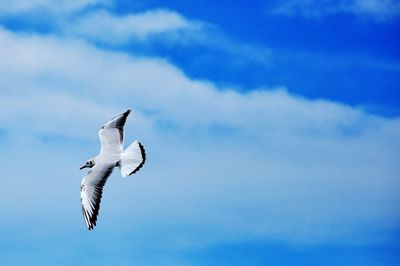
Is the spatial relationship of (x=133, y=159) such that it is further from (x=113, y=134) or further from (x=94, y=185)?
(x=94, y=185)

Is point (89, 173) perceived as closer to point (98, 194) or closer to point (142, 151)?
point (98, 194)

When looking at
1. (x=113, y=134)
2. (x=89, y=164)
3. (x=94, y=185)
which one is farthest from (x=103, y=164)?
(x=89, y=164)

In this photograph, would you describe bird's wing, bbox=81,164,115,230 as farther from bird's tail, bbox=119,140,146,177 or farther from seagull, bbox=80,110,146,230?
bird's tail, bbox=119,140,146,177

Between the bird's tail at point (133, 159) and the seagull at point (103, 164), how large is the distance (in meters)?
0.04

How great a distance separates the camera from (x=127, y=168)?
57.0 feet

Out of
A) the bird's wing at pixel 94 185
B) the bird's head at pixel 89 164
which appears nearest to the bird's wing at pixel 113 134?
the bird's wing at pixel 94 185

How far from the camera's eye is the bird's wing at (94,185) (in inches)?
712

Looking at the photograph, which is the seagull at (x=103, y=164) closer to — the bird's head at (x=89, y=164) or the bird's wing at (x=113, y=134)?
the bird's wing at (x=113, y=134)

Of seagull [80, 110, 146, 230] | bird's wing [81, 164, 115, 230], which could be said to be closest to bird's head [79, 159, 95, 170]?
seagull [80, 110, 146, 230]

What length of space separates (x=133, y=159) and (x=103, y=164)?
1209 millimetres

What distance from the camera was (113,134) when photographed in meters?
18.2

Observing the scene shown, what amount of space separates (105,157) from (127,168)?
1124mm

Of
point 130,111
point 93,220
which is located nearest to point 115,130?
point 130,111

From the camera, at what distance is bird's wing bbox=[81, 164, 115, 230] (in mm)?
18094
